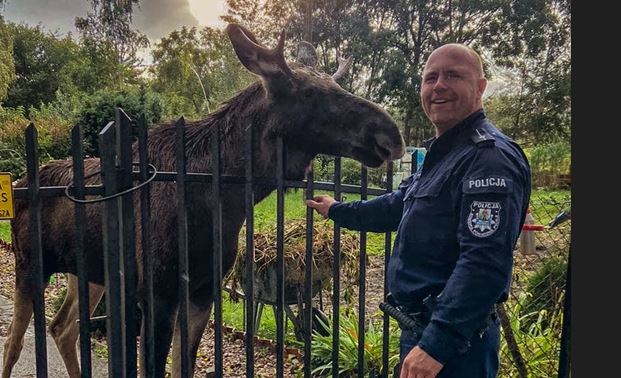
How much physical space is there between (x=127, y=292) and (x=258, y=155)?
48.5 inches

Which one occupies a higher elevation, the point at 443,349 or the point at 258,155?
the point at 258,155

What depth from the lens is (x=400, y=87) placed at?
30.0 meters

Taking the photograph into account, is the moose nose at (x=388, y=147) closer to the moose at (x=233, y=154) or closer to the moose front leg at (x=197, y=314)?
the moose at (x=233, y=154)

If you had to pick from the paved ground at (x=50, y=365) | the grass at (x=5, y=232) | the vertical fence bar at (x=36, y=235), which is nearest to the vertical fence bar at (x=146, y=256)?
the vertical fence bar at (x=36, y=235)

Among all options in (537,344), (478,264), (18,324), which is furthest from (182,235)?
(537,344)

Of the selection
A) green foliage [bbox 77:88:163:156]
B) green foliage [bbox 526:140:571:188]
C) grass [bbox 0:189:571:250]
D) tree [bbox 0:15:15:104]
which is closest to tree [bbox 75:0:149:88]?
tree [bbox 0:15:15:104]

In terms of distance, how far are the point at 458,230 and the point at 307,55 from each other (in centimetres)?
273

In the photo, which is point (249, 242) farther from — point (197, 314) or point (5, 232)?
point (5, 232)

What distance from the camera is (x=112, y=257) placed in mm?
2506

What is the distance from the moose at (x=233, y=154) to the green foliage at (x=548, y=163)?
1822 centimetres

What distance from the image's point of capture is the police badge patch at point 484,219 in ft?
5.98

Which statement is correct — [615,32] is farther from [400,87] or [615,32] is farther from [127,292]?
[400,87]

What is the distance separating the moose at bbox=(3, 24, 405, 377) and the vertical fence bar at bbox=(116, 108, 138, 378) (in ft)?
1.45

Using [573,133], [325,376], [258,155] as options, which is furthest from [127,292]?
[325,376]
